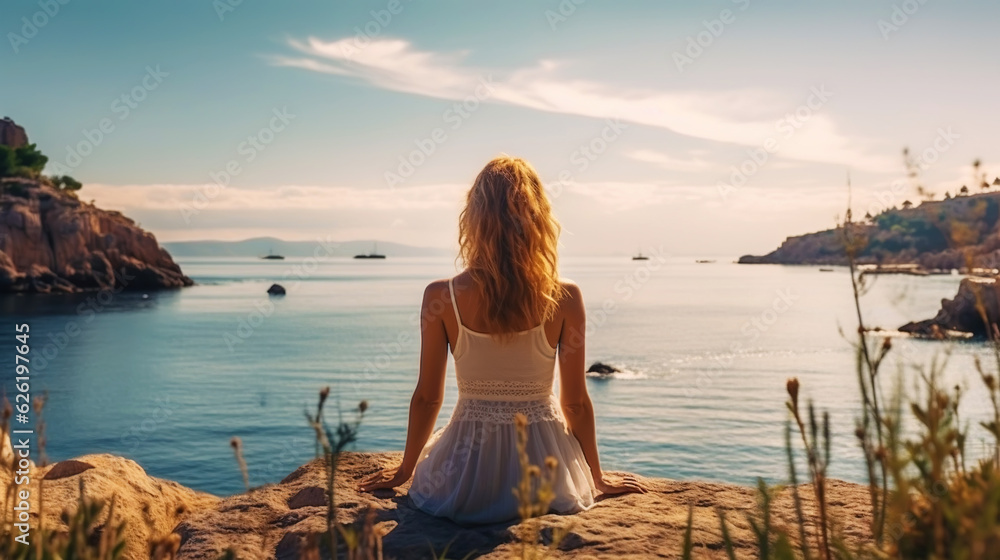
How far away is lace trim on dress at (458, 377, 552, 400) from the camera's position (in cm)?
447

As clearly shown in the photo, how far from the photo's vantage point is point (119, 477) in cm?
530

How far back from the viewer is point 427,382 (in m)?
4.42

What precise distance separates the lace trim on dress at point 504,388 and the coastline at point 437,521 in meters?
0.73

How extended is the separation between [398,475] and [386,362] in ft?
89.0

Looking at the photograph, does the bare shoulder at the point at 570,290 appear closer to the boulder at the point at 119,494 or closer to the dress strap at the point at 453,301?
the dress strap at the point at 453,301

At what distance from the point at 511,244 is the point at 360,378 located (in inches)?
928

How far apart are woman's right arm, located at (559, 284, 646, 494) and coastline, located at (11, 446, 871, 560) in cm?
12

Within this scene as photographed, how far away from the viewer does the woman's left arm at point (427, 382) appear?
4.41m

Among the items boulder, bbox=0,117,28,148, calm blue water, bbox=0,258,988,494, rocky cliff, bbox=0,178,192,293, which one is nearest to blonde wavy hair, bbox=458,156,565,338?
calm blue water, bbox=0,258,988,494

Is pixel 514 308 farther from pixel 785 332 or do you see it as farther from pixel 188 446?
pixel 785 332

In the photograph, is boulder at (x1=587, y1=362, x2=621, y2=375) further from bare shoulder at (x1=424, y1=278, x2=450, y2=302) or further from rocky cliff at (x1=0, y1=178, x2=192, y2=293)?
rocky cliff at (x1=0, y1=178, x2=192, y2=293)

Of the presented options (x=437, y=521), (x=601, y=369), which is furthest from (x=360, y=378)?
Answer: (x=437, y=521)

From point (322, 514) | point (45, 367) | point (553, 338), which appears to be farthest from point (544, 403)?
point (45, 367)

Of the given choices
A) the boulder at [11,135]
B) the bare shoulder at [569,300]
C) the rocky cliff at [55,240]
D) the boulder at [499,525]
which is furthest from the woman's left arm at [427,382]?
the boulder at [11,135]
